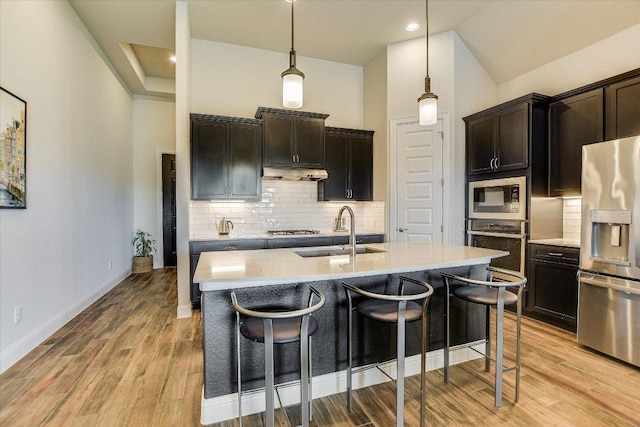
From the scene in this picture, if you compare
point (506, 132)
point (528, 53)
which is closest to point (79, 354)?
point (506, 132)

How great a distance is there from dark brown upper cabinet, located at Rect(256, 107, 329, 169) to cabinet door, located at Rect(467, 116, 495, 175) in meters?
1.99

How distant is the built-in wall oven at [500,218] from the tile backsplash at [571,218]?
0.62 m

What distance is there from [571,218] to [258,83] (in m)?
4.44

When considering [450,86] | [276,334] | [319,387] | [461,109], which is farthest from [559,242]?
[276,334]

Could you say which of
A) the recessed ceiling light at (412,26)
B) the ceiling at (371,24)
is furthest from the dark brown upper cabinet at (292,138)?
the recessed ceiling light at (412,26)

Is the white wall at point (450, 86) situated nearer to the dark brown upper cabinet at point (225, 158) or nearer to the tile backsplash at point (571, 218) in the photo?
the tile backsplash at point (571, 218)

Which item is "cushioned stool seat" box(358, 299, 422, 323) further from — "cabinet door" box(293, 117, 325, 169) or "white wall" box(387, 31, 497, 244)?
"cabinet door" box(293, 117, 325, 169)

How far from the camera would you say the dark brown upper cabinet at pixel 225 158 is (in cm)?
399

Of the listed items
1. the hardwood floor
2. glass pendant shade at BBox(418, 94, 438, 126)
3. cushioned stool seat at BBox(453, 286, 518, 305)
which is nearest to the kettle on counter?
the hardwood floor

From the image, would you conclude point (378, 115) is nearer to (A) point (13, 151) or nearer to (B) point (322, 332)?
(B) point (322, 332)

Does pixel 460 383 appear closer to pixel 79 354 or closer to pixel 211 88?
pixel 79 354

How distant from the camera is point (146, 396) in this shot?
210 cm

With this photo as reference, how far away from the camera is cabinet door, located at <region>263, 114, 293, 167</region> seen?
426cm

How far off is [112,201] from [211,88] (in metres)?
2.39
